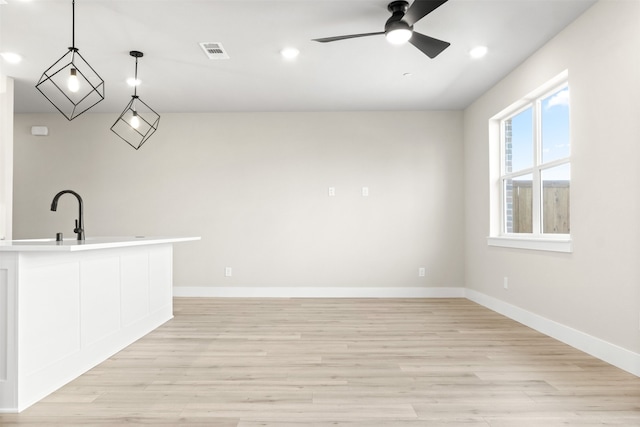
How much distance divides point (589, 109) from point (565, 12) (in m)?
0.73

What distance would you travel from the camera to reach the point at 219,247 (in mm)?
5766

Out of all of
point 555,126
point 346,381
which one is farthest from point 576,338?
point 346,381

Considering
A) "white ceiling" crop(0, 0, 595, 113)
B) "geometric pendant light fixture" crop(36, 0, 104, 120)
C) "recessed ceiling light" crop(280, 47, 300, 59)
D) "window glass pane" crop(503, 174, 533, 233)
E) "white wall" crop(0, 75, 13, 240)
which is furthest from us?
"white wall" crop(0, 75, 13, 240)

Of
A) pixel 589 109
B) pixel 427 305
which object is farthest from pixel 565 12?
pixel 427 305

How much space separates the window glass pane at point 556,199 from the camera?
140 inches

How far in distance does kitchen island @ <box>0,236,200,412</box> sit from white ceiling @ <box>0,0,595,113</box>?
1.67 m

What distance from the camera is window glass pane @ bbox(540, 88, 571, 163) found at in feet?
11.8

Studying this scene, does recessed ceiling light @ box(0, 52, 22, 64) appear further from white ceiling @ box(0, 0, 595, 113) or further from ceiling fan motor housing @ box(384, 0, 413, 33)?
ceiling fan motor housing @ box(384, 0, 413, 33)

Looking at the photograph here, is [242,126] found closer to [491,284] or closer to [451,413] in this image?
[491,284]

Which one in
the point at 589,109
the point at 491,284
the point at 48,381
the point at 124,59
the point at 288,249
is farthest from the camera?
the point at 288,249

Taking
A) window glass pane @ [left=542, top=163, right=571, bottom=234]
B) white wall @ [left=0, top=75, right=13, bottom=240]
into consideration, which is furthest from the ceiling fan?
white wall @ [left=0, top=75, right=13, bottom=240]

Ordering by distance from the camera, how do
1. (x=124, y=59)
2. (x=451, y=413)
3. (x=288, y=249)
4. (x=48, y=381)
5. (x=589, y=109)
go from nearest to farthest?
(x=451, y=413) < (x=48, y=381) < (x=589, y=109) < (x=124, y=59) < (x=288, y=249)

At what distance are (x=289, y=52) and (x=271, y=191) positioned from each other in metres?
2.37

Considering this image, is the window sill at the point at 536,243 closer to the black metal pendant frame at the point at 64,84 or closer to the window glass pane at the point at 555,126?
the window glass pane at the point at 555,126
